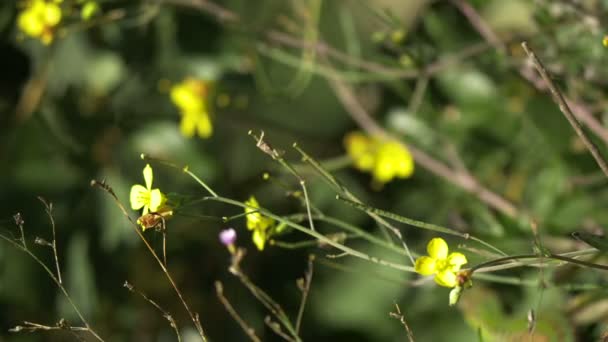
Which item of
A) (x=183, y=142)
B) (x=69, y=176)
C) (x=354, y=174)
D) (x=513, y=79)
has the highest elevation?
(x=513, y=79)

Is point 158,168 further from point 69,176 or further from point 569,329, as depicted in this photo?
point 569,329

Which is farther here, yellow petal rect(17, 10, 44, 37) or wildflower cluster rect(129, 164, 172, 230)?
yellow petal rect(17, 10, 44, 37)

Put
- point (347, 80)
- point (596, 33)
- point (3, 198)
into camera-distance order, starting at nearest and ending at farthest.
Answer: point (596, 33) → point (347, 80) → point (3, 198)

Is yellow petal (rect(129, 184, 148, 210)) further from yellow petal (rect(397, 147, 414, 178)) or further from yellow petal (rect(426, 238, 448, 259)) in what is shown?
yellow petal (rect(397, 147, 414, 178))

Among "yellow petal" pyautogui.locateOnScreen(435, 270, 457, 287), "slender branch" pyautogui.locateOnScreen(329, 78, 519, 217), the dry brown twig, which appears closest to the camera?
A: "yellow petal" pyautogui.locateOnScreen(435, 270, 457, 287)

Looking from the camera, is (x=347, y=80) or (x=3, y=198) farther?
(x=3, y=198)

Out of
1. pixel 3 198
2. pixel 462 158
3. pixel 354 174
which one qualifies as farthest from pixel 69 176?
pixel 462 158

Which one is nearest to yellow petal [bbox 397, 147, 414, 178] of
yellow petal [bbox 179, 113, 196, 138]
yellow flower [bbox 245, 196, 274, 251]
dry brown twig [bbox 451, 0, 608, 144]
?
dry brown twig [bbox 451, 0, 608, 144]
